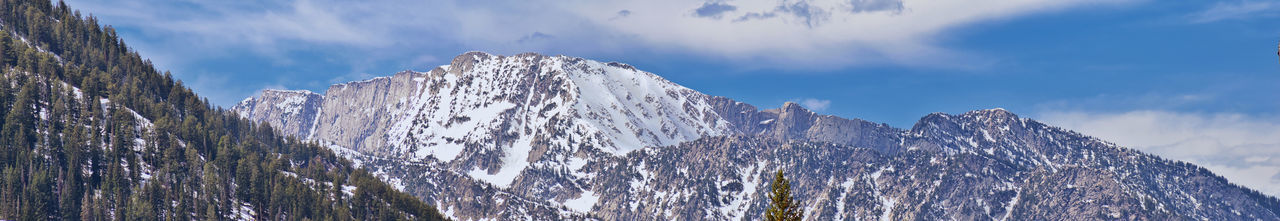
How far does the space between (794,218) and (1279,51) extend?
5909 cm

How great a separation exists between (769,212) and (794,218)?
2877 mm

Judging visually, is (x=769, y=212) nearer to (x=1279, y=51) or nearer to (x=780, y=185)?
(x=780, y=185)

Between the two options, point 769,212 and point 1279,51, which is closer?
point 1279,51

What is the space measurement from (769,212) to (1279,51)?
60.9 metres

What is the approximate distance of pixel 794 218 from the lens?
14250cm

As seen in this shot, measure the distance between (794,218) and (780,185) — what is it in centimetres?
452

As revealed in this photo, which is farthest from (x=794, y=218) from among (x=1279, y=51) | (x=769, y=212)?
(x=1279, y=51)

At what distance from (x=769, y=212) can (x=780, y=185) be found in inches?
163

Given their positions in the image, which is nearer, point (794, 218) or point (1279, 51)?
point (1279, 51)

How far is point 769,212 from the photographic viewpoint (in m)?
143

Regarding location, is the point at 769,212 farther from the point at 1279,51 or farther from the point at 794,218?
the point at 1279,51

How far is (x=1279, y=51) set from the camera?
309 feet

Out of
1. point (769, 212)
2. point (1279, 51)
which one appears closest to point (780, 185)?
point (769, 212)

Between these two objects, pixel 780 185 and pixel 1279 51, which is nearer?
pixel 1279 51
